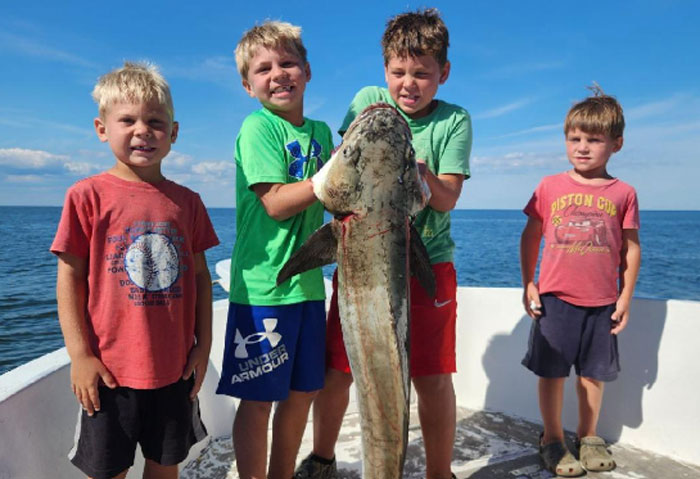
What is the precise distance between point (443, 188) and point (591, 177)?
190cm

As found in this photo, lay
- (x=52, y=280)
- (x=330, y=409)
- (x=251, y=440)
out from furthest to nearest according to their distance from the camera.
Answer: (x=52, y=280), (x=330, y=409), (x=251, y=440)

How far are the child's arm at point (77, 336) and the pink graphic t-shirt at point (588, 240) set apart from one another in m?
3.17

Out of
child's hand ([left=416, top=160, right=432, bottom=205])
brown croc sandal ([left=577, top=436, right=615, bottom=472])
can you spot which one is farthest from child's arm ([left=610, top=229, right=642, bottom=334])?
child's hand ([left=416, top=160, right=432, bottom=205])

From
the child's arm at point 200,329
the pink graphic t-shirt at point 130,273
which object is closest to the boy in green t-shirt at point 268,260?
the child's arm at point 200,329

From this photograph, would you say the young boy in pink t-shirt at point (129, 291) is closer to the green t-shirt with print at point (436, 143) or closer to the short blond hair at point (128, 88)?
the short blond hair at point (128, 88)

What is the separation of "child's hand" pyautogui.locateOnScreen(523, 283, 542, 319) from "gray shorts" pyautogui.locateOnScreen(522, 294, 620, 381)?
0.24ft

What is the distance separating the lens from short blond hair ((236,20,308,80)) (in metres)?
2.70

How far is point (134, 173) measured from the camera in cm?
250

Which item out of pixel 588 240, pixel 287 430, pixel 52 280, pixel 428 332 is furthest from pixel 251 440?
pixel 52 280

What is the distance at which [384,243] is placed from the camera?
2.17m

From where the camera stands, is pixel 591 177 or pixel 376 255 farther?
pixel 591 177

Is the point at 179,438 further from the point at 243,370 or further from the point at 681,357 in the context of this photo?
the point at 681,357

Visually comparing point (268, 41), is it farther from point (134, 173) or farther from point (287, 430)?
point (287, 430)

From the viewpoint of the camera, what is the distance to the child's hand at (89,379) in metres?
2.29
